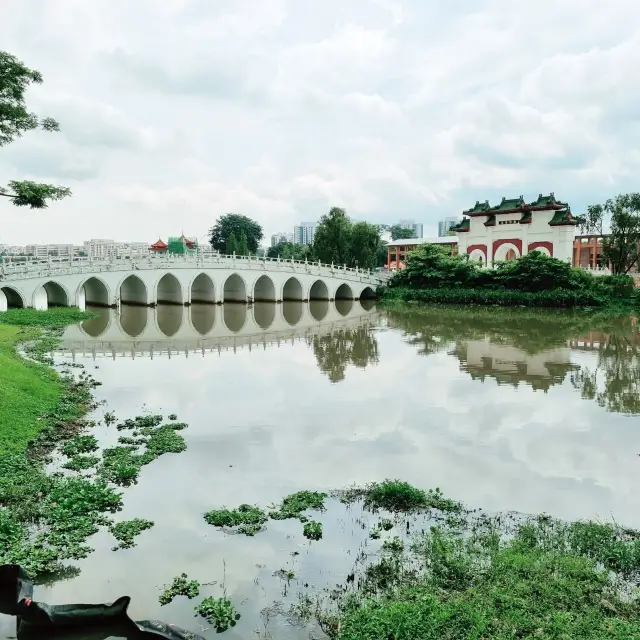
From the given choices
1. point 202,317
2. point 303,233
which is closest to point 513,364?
point 202,317

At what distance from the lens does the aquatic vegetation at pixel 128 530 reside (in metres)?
5.88

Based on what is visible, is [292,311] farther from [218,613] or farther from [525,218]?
[218,613]

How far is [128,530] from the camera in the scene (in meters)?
6.09

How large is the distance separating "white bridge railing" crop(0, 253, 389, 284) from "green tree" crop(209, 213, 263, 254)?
952 inches

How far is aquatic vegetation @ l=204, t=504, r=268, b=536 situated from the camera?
6.25 m

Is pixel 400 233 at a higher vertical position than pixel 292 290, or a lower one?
higher

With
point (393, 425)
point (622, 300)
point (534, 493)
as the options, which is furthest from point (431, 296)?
point (534, 493)

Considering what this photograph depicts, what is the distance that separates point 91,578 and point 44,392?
620cm

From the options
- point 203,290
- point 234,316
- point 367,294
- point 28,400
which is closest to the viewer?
point 28,400

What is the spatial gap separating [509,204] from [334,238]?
12023 mm

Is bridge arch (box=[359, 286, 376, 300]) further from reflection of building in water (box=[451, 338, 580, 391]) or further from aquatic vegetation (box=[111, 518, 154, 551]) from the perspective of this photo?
aquatic vegetation (box=[111, 518, 154, 551])

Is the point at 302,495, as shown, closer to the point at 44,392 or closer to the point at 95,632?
the point at 95,632

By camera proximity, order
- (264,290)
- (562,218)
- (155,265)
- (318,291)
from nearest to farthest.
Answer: (155,265)
(562,218)
(264,290)
(318,291)

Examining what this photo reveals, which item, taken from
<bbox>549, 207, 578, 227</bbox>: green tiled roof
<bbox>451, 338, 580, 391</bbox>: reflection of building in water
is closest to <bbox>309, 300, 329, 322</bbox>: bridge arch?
<bbox>451, 338, 580, 391</bbox>: reflection of building in water
